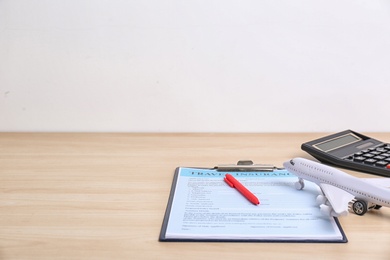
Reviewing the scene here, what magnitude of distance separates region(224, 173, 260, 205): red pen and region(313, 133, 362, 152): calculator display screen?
0.67ft

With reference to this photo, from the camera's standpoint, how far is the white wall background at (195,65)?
97cm

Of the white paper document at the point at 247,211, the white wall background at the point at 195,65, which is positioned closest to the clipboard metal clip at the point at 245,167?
the white paper document at the point at 247,211

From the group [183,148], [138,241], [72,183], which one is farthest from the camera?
[183,148]

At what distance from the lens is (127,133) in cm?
103

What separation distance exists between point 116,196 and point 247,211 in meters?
0.20

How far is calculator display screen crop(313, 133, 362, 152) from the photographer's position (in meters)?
0.83

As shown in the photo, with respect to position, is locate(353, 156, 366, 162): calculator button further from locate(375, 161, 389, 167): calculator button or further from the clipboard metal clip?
the clipboard metal clip

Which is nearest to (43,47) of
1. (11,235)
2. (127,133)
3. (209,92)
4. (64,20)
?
(64,20)

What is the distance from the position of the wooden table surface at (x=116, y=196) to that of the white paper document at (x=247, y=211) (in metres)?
0.02

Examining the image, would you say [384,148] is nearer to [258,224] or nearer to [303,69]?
[303,69]

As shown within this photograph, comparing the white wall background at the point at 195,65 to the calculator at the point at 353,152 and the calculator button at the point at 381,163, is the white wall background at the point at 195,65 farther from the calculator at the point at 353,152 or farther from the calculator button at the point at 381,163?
the calculator button at the point at 381,163

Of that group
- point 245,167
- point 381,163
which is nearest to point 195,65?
point 245,167

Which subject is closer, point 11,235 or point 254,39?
point 11,235

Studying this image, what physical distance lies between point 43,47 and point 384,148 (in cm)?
71
